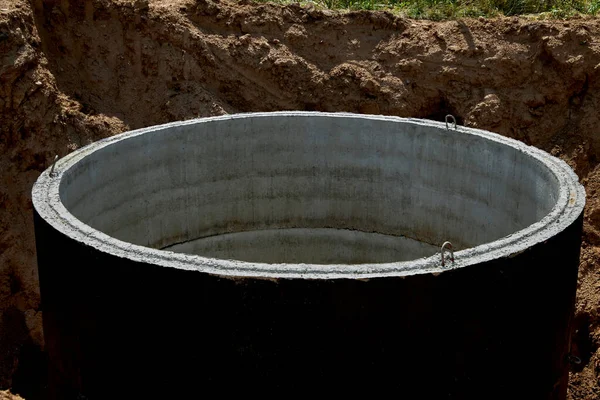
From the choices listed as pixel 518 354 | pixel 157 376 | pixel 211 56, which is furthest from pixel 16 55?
pixel 518 354

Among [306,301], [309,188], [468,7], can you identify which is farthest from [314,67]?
[306,301]

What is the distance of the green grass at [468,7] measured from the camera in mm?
10250

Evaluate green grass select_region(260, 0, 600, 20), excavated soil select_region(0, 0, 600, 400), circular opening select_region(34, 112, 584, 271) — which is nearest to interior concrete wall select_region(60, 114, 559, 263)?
circular opening select_region(34, 112, 584, 271)

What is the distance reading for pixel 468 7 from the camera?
34.4 feet

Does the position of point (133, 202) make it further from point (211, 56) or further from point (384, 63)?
point (384, 63)

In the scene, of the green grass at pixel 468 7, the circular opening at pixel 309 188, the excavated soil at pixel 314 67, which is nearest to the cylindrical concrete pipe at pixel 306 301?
the circular opening at pixel 309 188

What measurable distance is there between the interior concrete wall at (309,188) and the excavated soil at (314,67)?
2193 millimetres

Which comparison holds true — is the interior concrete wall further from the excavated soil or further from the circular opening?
the excavated soil

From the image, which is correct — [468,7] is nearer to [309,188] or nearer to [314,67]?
[314,67]

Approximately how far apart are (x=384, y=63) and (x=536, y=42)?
1.76 meters

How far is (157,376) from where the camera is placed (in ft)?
14.0

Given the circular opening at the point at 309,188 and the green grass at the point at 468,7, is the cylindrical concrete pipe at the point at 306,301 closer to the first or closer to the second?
the circular opening at the point at 309,188

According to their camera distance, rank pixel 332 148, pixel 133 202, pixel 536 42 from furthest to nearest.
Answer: pixel 536 42 < pixel 332 148 < pixel 133 202

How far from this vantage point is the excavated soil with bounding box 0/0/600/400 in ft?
31.0
